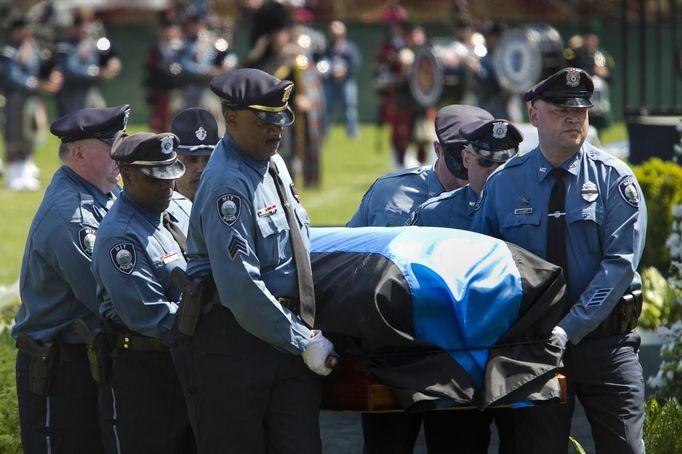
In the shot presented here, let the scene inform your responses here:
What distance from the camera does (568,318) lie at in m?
5.38

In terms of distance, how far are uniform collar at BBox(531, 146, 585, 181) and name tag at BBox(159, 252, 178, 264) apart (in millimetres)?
1456

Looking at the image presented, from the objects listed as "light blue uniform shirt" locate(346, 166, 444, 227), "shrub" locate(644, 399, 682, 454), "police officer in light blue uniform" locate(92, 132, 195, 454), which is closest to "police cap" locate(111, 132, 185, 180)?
"police officer in light blue uniform" locate(92, 132, 195, 454)

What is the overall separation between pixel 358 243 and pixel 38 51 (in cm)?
1623

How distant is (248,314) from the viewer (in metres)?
4.99

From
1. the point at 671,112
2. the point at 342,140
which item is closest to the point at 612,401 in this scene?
the point at 671,112

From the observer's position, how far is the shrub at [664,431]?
6.25 m

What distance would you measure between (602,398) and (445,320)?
2.94ft

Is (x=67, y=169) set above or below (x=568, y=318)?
above

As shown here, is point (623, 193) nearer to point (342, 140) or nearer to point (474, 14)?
point (342, 140)

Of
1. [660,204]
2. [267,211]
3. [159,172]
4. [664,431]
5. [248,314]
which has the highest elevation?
[159,172]

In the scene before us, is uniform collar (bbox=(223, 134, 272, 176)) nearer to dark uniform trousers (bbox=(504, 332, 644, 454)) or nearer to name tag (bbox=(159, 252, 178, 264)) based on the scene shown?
name tag (bbox=(159, 252, 178, 264))

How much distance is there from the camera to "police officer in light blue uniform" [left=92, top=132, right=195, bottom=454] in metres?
5.52

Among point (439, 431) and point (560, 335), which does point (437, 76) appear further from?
point (560, 335)

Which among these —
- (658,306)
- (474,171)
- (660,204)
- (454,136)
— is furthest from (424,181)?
(660,204)
